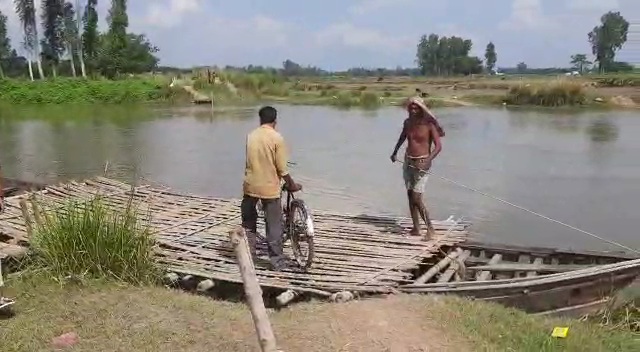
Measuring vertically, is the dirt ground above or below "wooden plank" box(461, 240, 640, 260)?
above

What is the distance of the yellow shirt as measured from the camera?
5770 mm

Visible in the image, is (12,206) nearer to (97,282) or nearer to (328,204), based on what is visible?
(97,282)

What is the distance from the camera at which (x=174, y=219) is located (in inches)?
313

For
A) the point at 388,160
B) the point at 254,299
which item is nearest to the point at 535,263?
the point at 254,299

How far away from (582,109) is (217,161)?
20.2 metres

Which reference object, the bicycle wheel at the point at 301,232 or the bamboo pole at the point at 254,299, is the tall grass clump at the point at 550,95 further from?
the bamboo pole at the point at 254,299

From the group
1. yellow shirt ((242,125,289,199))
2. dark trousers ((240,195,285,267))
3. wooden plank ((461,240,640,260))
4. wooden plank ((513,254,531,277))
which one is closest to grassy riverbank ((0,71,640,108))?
wooden plank ((513,254,531,277))

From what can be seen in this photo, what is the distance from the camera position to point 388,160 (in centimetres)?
1752

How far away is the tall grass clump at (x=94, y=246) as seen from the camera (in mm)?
5652

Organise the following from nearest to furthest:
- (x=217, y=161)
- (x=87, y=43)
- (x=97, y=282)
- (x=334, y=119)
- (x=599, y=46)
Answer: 1. (x=97, y=282)
2. (x=217, y=161)
3. (x=334, y=119)
4. (x=87, y=43)
5. (x=599, y=46)

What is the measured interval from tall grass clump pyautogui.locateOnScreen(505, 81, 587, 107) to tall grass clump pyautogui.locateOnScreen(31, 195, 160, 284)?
30.6 metres

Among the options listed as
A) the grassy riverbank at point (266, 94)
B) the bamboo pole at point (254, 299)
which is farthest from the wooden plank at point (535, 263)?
the grassy riverbank at point (266, 94)

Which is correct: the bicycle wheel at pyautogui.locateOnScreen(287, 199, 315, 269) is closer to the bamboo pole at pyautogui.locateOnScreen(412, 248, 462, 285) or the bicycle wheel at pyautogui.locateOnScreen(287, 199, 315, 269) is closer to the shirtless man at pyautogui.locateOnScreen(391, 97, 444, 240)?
the bamboo pole at pyautogui.locateOnScreen(412, 248, 462, 285)

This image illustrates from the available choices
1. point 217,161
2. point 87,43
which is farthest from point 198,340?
point 87,43
